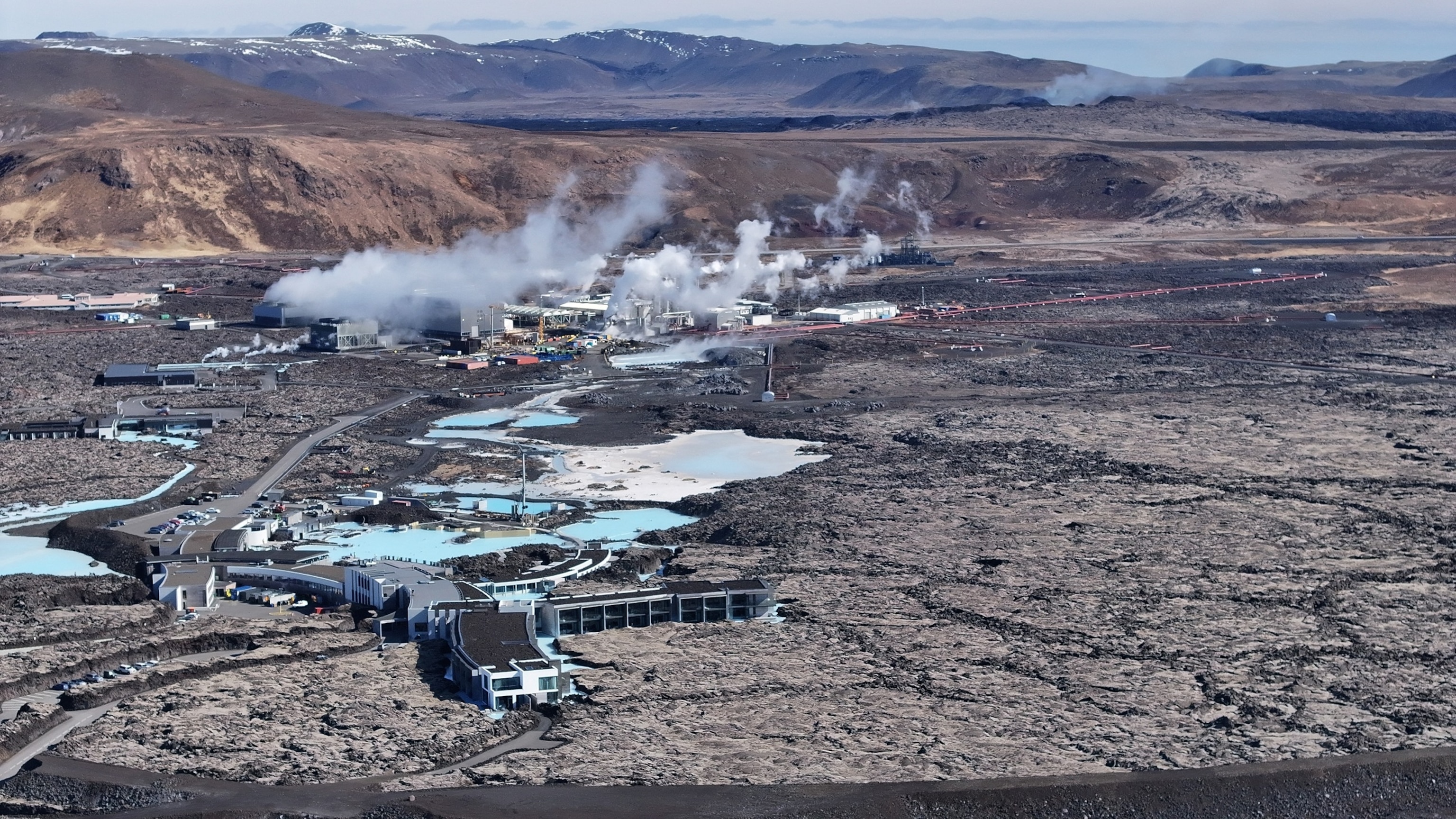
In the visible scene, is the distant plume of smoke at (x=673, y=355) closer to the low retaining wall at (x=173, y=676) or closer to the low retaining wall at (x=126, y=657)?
the low retaining wall at (x=126, y=657)

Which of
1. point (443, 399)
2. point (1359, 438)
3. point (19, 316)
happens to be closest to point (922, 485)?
point (1359, 438)

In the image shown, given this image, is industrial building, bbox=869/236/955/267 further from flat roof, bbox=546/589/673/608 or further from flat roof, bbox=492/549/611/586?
flat roof, bbox=546/589/673/608

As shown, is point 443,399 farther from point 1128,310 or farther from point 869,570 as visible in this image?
point 1128,310

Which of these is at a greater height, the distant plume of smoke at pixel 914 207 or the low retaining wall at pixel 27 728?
the distant plume of smoke at pixel 914 207

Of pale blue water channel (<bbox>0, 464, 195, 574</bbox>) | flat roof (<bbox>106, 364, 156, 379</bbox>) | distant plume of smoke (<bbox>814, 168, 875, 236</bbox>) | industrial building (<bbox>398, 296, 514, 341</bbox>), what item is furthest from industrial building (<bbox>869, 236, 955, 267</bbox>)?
pale blue water channel (<bbox>0, 464, 195, 574</bbox>)

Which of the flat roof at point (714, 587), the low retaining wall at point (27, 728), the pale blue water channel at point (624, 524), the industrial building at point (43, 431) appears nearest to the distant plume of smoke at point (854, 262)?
the industrial building at point (43, 431)
